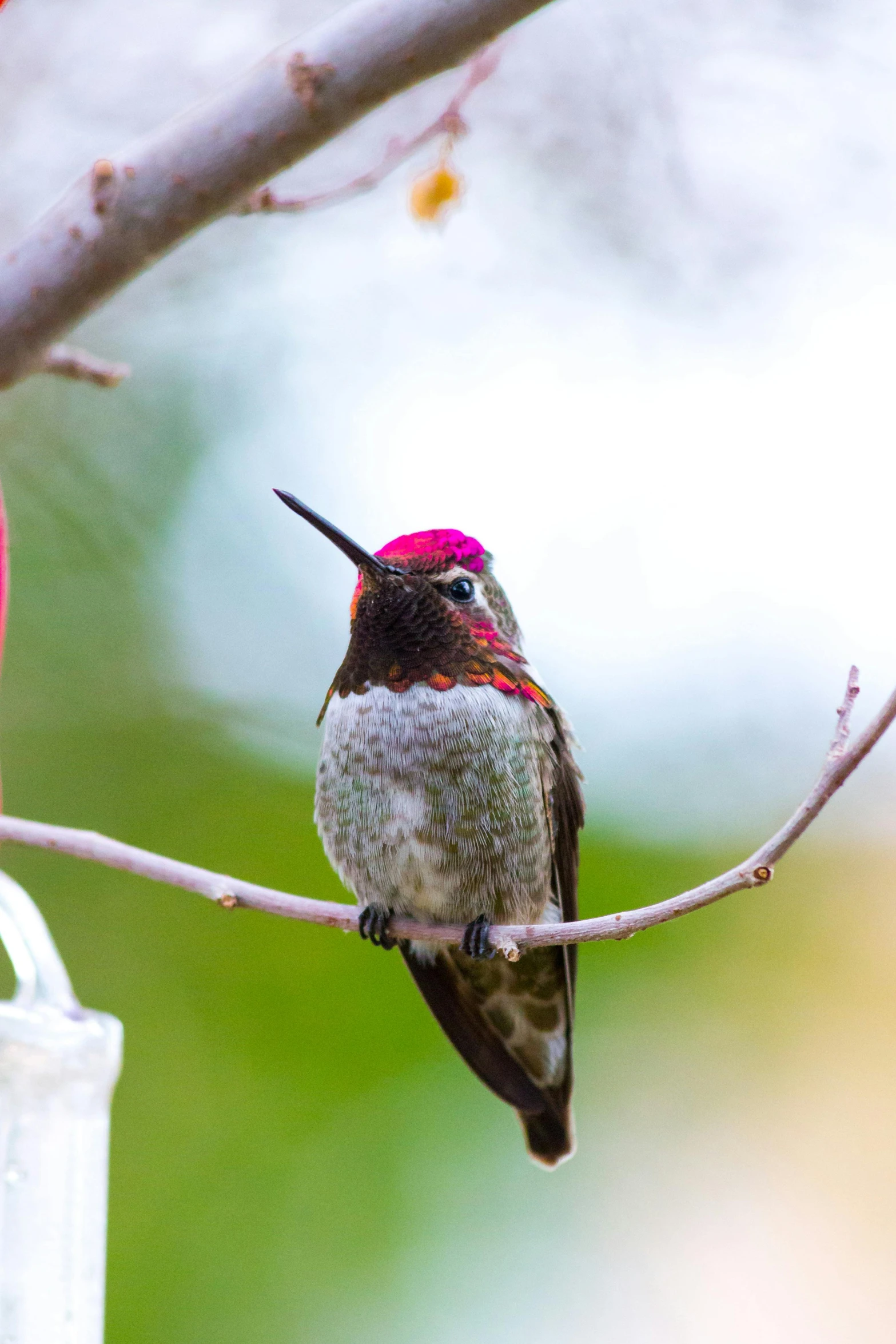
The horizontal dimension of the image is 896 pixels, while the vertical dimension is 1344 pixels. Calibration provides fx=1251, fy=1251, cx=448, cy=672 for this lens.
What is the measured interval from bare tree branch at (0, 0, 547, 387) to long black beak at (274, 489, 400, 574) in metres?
0.40

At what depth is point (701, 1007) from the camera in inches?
155

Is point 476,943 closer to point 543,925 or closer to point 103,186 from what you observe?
point 543,925

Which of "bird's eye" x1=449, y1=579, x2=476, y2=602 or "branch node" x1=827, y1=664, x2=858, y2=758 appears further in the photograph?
"bird's eye" x1=449, y1=579, x2=476, y2=602

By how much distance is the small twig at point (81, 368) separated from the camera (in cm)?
130

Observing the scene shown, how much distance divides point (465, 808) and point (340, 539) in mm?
650

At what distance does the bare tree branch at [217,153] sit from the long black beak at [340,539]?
0.40 metres

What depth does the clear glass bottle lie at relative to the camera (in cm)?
85

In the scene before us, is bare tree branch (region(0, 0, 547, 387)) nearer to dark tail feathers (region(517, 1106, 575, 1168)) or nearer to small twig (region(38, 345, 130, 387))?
small twig (region(38, 345, 130, 387))

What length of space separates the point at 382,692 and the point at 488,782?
197 millimetres

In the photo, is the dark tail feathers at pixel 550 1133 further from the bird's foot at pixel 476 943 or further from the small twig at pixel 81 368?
the small twig at pixel 81 368

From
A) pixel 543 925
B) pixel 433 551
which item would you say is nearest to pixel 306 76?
pixel 433 551

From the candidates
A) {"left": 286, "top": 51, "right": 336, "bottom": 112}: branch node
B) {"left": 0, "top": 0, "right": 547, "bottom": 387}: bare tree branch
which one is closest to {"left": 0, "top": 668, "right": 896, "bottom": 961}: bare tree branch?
{"left": 0, "top": 0, "right": 547, "bottom": 387}: bare tree branch

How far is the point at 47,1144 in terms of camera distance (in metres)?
0.90

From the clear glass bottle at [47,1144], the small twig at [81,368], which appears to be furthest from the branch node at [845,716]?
the small twig at [81,368]
